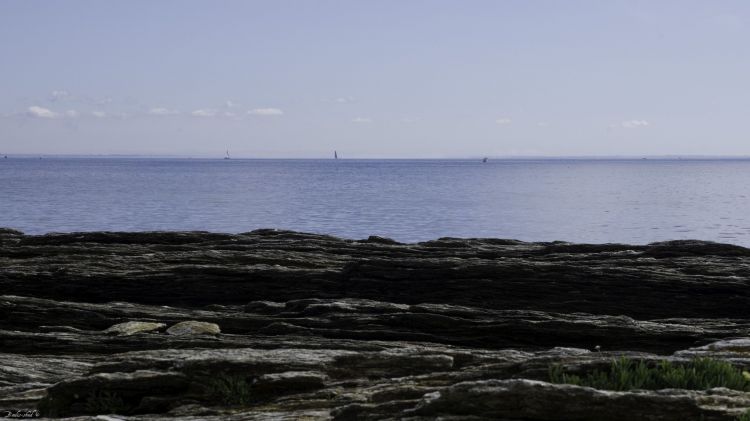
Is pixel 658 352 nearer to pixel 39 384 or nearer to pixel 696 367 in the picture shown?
pixel 696 367

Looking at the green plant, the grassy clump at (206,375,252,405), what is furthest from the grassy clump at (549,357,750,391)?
the green plant

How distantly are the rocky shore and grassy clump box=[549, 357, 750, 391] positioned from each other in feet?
1.22

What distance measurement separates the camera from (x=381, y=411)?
42.3 feet

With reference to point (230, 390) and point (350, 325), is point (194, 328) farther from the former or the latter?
point (230, 390)

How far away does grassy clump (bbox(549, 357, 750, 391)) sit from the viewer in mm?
13023

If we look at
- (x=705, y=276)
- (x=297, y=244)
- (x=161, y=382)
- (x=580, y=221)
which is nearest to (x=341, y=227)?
(x=580, y=221)

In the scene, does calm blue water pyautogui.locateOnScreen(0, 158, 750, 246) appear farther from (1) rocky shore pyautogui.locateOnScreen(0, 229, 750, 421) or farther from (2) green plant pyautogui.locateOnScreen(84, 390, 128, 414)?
(2) green plant pyautogui.locateOnScreen(84, 390, 128, 414)

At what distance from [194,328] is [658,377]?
13126 mm

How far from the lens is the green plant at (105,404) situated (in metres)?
14.9

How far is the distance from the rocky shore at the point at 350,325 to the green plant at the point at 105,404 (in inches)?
1.7

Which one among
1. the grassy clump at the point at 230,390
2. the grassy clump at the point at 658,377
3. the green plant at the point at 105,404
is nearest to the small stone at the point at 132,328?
the green plant at the point at 105,404

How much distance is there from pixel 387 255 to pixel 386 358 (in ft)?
61.0

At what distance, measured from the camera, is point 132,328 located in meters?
23.7

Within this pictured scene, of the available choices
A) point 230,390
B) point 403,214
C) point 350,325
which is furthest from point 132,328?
point 403,214
